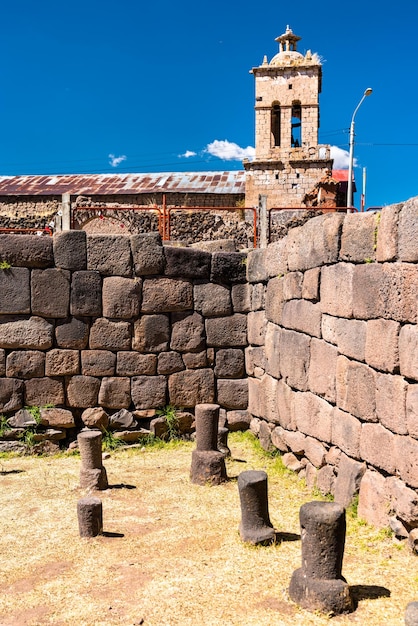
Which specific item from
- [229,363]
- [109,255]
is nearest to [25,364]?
[109,255]

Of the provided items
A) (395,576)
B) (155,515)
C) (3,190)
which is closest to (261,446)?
(155,515)

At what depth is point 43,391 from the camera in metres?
7.95

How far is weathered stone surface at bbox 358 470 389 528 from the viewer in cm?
475

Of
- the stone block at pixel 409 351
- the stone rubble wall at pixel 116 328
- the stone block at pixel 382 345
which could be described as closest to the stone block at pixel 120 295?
the stone rubble wall at pixel 116 328

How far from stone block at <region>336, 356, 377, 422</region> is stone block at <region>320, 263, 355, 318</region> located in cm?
47

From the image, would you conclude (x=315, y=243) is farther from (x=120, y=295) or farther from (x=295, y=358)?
(x=120, y=295)

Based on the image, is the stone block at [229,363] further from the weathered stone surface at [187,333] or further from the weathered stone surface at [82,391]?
the weathered stone surface at [82,391]

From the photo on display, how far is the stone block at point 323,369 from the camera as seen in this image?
5765mm

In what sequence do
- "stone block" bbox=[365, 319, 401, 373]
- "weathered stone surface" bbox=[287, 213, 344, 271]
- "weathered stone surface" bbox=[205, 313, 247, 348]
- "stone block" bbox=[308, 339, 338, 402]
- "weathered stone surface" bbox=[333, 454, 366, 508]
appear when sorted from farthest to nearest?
1. "weathered stone surface" bbox=[205, 313, 247, 348]
2. "stone block" bbox=[308, 339, 338, 402]
3. "weathered stone surface" bbox=[287, 213, 344, 271]
4. "weathered stone surface" bbox=[333, 454, 366, 508]
5. "stone block" bbox=[365, 319, 401, 373]

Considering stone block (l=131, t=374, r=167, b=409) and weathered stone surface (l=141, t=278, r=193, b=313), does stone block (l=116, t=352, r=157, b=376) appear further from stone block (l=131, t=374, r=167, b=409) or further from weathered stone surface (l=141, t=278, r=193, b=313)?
weathered stone surface (l=141, t=278, r=193, b=313)

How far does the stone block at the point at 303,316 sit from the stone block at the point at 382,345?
3.69 ft

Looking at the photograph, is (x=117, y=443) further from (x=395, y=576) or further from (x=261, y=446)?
(x=395, y=576)

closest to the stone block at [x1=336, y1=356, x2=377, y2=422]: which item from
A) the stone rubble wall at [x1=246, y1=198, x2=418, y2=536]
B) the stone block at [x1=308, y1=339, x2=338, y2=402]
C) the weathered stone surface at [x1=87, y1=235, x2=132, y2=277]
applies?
the stone rubble wall at [x1=246, y1=198, x2=418, y2=536]

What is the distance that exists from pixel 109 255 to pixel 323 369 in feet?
11.3
